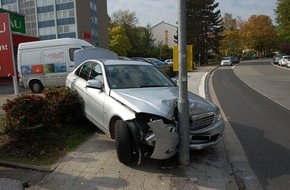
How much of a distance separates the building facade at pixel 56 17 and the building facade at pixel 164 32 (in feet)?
115

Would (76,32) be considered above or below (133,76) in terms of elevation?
above

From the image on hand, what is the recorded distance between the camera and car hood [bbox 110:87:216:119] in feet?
14.9

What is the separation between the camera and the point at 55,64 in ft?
45.9

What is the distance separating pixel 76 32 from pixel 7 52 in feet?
143

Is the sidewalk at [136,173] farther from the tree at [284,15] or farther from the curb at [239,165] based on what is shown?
the tree at [284,15]

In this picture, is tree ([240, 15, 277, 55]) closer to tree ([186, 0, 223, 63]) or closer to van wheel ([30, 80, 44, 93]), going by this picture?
tree ([186, 0, 223, 63])

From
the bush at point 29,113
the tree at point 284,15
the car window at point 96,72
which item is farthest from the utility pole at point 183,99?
the tree at point 284,15

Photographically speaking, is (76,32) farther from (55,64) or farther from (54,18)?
(55,64)

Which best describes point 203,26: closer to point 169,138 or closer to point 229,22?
point 229,22

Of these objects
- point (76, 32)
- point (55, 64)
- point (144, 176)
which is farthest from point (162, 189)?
point (76, 32)

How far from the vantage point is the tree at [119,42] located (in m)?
61.6

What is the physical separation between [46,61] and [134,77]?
30.3 feet

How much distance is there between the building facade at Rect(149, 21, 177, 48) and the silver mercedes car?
8034cm

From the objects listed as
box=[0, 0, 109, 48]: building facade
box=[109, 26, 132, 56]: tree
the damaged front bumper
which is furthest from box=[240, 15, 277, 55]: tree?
the damaged front bumper
